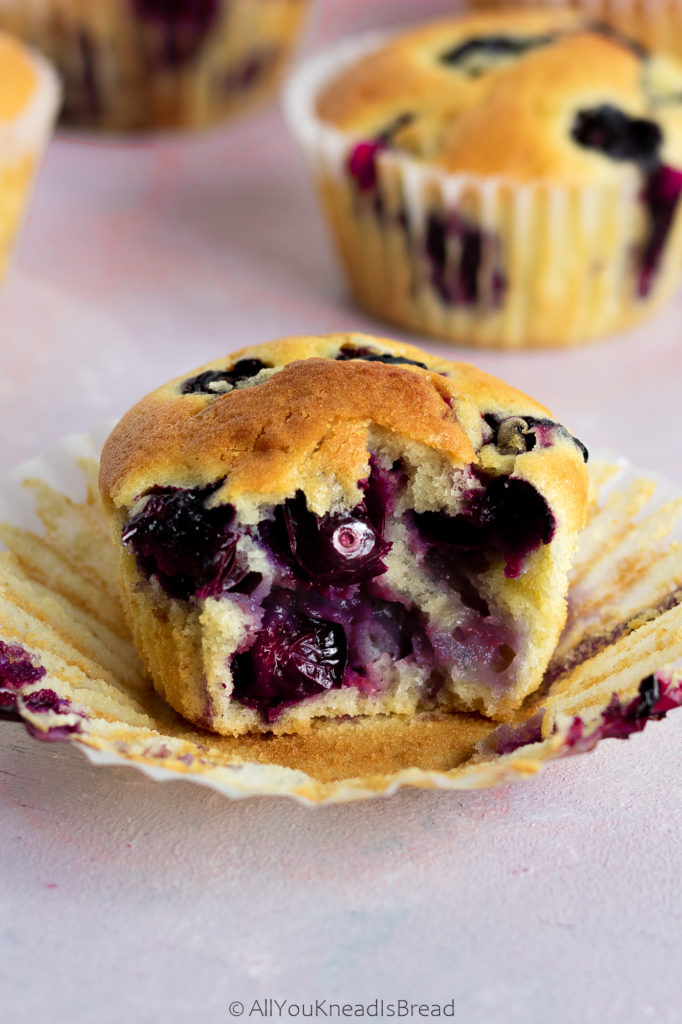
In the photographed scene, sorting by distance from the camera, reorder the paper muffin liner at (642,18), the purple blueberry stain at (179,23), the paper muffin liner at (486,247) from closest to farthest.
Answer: the paper muffin liner at (486,247), the purple blueberry stain at (179,23), the paper muffin liner at (642,18)

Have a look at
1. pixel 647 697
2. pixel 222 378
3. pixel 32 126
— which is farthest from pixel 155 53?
pixel 647 697

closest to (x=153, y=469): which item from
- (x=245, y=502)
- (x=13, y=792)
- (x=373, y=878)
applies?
(x=245, y=502)

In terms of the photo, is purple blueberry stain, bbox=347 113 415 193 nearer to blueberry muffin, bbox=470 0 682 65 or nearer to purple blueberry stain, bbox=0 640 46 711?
blueberry muffin, bbox=470 0 682 65

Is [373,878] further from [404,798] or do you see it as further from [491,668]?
[491,668]

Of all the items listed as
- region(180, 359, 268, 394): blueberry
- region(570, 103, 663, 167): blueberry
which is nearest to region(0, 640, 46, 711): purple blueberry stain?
region(180, 359, 268, 394): blueberry

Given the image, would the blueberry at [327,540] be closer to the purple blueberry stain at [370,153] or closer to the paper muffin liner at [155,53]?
the purple blueberry stain at [370,153]

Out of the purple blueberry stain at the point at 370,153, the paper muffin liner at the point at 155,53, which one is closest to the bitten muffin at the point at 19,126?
the paper muffin liner at the point at 155,53

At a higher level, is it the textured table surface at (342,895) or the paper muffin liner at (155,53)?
the textured table surface at (342,895)
